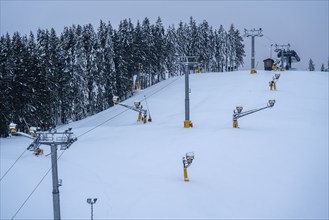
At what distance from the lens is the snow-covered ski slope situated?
52.4ft

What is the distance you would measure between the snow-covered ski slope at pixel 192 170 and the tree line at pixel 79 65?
10.7 metres

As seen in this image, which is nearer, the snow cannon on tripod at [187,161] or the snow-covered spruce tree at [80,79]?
the snow cannon on tripod at [187,161]

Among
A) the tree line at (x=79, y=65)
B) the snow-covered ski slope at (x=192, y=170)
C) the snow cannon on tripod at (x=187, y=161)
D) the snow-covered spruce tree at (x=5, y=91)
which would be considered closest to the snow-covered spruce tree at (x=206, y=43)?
the tree line at (x=79, y=65)

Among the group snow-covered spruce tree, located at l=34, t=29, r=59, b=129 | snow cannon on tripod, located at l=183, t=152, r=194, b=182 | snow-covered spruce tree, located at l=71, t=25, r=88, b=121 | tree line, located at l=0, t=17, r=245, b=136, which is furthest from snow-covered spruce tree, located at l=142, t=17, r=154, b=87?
snow cannon on tripod, located at l=183, t=152, r=194, b=182

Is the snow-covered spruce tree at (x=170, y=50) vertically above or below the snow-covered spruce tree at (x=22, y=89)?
above

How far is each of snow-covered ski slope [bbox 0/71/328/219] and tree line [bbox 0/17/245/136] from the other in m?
10.7

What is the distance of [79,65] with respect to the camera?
52.6m

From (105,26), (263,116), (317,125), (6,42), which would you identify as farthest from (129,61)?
(317,125)

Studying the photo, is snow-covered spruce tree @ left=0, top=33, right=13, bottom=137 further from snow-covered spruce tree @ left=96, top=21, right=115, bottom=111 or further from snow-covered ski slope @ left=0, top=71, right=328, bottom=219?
snow-covered spruce tree @ left=96, top=21, right=115, bottom=111

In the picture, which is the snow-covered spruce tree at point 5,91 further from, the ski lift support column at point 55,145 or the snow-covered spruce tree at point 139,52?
the ski lift support column at point 55,145

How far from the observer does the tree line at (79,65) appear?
143 feet

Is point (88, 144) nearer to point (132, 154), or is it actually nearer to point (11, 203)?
point (132, 154)

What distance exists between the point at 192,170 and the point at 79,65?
36700mm

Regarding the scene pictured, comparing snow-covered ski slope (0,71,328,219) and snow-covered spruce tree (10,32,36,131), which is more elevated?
snow-covered spruce tree (10,32,36,131)
